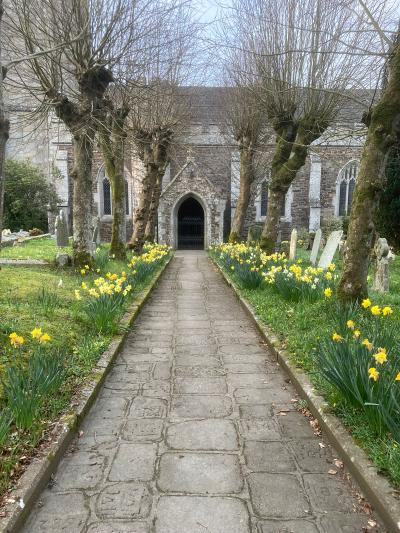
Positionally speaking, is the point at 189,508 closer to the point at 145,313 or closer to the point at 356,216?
the point at 356,216

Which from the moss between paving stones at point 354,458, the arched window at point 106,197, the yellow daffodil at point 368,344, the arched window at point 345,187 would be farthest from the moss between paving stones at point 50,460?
the arched window at point 345,187

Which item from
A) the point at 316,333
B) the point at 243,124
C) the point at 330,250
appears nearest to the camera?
the point at 316,333

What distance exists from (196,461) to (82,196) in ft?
24.3

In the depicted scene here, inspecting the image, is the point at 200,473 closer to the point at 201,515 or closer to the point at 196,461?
the point at 196,461

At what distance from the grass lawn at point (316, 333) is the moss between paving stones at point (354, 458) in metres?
0.05

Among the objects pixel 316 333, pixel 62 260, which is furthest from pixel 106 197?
pixel 316 333

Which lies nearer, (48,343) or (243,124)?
(48,343)

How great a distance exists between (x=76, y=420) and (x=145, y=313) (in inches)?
160

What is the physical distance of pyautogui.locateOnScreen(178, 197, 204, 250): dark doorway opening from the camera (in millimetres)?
28797

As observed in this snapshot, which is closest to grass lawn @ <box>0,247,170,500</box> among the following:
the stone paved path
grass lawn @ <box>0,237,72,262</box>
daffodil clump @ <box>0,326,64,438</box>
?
daffodil clump @ <box>0,326,64,438</box>

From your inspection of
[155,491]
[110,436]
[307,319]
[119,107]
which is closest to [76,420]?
[110,436]

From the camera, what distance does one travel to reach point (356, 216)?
5391 millimetres

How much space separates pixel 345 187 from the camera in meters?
27.9

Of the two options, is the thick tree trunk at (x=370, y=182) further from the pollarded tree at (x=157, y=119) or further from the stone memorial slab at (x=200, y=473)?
the pollarded tree at (x=157, y=119)
